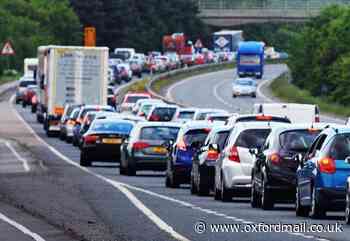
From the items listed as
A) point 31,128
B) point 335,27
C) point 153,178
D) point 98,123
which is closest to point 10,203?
point 153,178

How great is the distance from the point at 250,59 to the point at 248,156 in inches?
4367

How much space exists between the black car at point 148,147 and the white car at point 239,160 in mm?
10061

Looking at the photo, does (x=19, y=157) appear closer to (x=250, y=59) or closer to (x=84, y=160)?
(x=84, y=160)

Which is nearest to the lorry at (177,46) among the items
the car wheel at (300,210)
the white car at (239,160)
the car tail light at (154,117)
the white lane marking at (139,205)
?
the car tail light at (154,117)

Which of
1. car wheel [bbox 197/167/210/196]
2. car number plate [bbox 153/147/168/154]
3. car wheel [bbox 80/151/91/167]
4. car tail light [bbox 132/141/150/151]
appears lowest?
car wheel [bbox 80/151/91/167]

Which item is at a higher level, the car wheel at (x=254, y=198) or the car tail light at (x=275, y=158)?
the car tail light at (x=275, y=158)

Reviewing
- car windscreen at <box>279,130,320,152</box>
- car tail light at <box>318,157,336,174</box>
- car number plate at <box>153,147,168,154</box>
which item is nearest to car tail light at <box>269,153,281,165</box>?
car windscreen at <box>279,130,320,152</box>

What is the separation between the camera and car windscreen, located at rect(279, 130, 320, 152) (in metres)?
27.0

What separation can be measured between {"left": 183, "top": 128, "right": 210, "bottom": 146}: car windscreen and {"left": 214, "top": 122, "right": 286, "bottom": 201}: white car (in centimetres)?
554

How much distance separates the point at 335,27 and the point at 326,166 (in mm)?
81155

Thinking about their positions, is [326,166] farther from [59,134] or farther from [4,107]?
[4,107]

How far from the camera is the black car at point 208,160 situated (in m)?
31.4

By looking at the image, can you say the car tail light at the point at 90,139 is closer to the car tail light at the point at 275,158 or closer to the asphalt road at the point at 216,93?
the car tail light at the point at 275,158

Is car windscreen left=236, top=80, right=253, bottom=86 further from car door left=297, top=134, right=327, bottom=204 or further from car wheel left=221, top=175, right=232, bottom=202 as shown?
car door left=297, top=134, right=327, bottom=204
